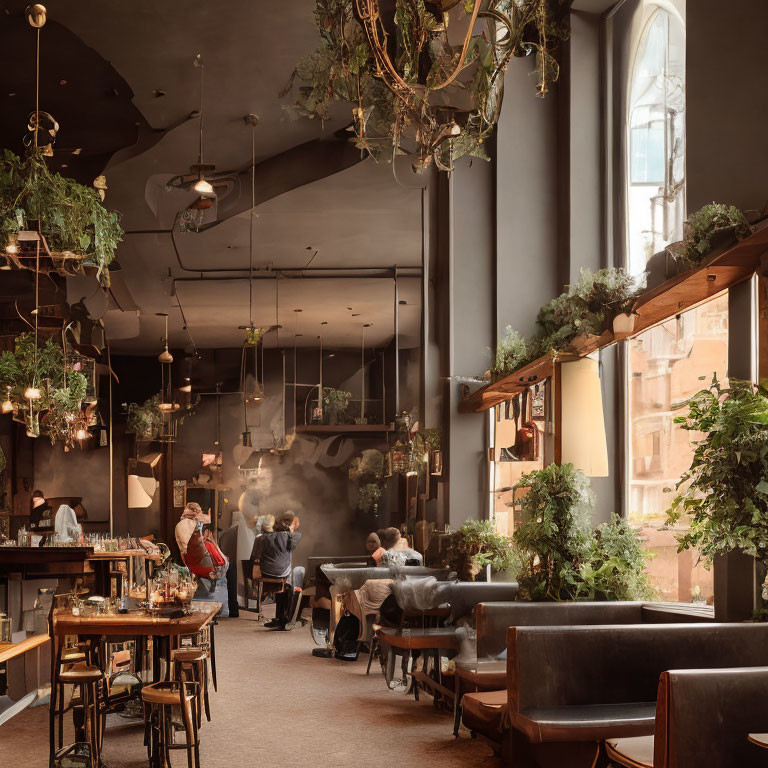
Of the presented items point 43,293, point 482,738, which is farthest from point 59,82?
point 482,738

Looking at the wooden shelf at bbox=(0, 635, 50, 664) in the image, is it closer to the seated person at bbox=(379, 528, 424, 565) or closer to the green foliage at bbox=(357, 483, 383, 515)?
the seated person at bbox=(379, 528, 424, 565)

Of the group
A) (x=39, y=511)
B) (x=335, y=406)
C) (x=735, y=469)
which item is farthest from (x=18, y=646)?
(x=335, y=406)

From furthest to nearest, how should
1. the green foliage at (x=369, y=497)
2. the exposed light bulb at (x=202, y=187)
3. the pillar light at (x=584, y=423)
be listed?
the green foliage at (x=369, y=497) → the exposed light bulb at (x=202, y=187) → the pillar light at (x=584, y=423)

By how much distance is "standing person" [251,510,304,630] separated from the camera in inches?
511

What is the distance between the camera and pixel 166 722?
5.13 meters

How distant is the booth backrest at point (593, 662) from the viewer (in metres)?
4.04

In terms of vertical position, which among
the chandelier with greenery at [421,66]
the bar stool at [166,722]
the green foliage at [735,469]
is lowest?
the bar stool at [166,722]

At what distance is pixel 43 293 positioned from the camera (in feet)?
28.5

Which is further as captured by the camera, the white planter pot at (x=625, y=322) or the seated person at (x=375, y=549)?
the seated person at (x=375, y=549)

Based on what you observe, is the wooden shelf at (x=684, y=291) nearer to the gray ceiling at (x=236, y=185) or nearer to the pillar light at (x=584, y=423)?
the pillar light at (x=584, y=423)

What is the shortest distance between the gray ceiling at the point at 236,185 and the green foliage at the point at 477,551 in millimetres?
3087

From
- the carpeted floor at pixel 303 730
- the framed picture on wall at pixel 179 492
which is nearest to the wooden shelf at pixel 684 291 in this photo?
the carpeted floor at pixel 303 730

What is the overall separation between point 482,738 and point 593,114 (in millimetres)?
4879

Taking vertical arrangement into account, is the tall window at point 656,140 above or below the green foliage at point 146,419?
above
